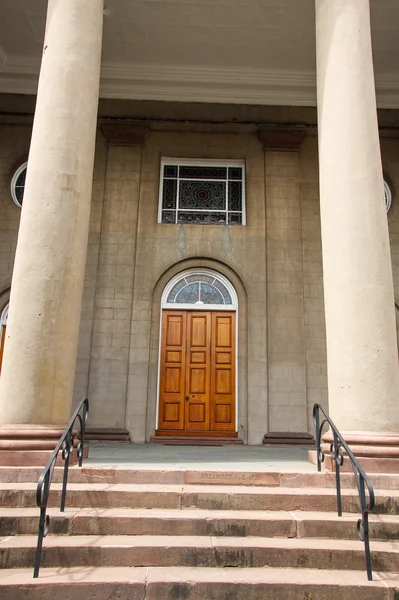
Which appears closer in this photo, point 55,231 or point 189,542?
point 189,542

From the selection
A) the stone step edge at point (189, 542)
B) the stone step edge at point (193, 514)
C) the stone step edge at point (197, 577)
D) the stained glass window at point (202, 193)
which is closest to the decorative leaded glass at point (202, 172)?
the stained glass window at point (202, 193)

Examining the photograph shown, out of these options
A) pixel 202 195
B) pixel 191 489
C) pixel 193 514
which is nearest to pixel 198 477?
pixel 191 489

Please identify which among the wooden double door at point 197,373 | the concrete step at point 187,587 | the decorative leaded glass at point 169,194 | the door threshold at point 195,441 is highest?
the decorative leaded glass at point 169,194

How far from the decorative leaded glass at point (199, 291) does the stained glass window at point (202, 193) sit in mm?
1388

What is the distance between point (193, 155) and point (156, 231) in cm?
219

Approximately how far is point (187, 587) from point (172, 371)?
755 centimetres

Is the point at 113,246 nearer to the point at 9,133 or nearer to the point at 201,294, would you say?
the point at 201,294

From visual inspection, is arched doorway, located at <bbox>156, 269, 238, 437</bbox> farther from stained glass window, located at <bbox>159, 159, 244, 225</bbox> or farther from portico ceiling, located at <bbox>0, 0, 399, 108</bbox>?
portico ceiling, located at <bbox>0, 0, 399, 108</bbox>

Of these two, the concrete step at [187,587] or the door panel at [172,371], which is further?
the door panel at [172,371]

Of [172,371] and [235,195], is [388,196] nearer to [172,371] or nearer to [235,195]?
[235,195]

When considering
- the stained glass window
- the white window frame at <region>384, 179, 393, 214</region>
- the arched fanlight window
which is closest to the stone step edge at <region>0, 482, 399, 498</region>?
the arched fanlight window

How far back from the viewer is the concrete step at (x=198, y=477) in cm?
511

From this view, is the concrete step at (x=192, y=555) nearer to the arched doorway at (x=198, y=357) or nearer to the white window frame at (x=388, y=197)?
the arched doorway at (x=198, y=357)

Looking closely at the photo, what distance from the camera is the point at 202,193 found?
1216 centimetres
